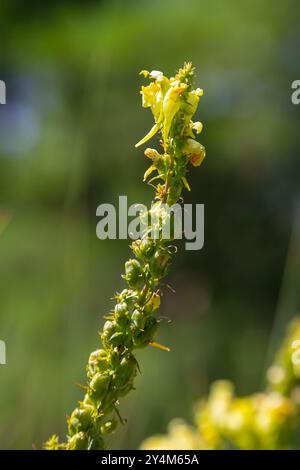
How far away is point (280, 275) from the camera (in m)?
4.54

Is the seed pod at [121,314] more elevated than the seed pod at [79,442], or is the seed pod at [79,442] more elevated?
the seed pod at [121,314]

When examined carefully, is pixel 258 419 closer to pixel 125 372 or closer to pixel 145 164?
pixel 125 372

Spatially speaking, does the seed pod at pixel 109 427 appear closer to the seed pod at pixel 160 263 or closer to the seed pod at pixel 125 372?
the seed pod at pixel 125 372

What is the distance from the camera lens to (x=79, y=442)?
33.1 inches

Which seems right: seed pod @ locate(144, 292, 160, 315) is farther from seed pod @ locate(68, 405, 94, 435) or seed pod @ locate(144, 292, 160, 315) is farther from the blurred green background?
the blurred green background

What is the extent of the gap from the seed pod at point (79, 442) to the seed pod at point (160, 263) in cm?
21

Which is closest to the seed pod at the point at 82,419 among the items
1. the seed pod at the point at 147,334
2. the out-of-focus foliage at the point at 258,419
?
the seed pod at the point at 147,334

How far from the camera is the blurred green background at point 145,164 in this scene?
3.93m

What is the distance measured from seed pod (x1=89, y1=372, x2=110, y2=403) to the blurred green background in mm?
2865

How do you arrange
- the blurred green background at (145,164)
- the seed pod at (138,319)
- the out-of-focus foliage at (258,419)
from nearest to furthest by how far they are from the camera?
the seed pod at (138,319) < the out-of-focus foliage at (258,419) < the blurred green background at (145,164)

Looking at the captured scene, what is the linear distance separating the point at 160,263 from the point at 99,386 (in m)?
0.16

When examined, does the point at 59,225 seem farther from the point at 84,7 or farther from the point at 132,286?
the point at 132,286

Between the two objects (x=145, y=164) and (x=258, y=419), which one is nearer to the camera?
(x=258, y=419)

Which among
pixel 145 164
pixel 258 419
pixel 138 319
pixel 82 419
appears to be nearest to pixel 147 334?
pixel 138 319
